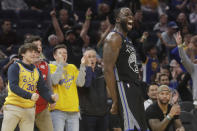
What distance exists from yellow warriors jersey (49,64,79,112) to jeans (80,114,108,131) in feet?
1.49

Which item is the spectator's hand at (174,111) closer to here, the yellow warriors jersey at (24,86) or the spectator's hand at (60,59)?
the spectator's hand at (60,59)

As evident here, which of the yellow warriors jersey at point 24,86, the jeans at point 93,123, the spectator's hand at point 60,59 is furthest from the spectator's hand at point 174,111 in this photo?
the yellow warriors jersey at point 24,86

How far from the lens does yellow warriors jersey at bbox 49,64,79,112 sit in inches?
219

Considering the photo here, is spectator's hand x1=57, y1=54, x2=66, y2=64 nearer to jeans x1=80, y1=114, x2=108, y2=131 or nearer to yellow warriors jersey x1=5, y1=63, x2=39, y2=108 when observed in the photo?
yellow warriors jersey x1=5, y1=63, x2=39, y2=108

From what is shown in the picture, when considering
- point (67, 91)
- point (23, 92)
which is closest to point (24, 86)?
point (23, 92)

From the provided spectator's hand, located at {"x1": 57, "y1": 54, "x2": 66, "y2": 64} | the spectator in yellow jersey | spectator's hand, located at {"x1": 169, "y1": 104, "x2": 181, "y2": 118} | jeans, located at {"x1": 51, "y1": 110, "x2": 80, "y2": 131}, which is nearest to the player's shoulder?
the spectator in yellow jersey

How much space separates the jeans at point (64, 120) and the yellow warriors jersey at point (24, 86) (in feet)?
1.95

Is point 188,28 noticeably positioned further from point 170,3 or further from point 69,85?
point 69,85

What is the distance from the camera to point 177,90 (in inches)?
315

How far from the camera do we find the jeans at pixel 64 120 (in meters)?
5.51

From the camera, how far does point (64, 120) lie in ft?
18.4

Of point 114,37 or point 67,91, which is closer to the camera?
point 114,37

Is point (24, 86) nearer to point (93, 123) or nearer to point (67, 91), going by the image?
point (67, 91)

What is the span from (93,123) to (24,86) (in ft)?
4.71
